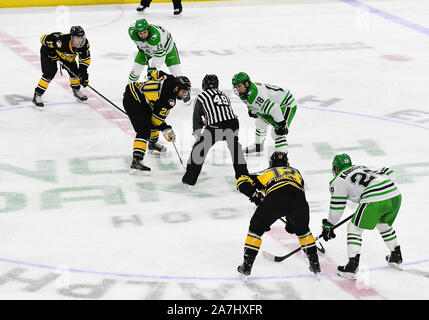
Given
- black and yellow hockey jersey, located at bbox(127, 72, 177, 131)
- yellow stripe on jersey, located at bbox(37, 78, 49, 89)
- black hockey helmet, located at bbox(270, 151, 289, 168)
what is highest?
black hockey helmet, located at bbox(270, 151, 289, 168)

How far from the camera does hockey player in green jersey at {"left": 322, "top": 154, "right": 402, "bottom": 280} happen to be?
6332 mm

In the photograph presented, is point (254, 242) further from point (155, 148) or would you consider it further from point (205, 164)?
point (155, 148)

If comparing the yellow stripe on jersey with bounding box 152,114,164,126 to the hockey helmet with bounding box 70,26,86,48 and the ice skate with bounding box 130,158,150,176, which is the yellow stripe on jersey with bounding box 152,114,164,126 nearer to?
the ice skate with bounding box 130,158,150,176

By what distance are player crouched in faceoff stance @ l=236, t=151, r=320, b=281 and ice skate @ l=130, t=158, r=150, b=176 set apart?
7.58ft

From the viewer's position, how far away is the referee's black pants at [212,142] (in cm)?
820

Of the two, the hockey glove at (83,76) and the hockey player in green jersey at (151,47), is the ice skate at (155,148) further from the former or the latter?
the hockey glove at (83,76)

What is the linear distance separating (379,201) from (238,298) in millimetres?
1263

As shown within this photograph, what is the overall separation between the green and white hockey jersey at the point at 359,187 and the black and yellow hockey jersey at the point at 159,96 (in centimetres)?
240

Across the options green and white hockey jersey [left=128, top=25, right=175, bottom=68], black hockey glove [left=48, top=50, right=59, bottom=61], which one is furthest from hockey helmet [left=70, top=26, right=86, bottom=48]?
green and white hockey jersey [left=128, top=25, right=175, bottom=68]

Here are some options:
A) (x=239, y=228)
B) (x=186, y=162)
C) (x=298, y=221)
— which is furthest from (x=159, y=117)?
(x=298, y=221)

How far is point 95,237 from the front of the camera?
7.16 metres

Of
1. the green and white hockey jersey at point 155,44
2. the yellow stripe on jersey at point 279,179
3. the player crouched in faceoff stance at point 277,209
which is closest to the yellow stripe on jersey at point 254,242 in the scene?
the player crouched in faceoff stance at point 277,209
